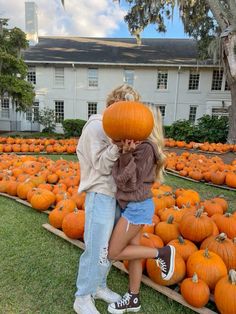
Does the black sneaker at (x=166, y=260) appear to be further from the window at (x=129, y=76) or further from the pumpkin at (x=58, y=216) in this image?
the window at (x=129, y=76)

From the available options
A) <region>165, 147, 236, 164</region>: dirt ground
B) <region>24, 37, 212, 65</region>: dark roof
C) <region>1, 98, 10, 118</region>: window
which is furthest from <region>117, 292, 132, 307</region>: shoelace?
<region>1, 98, 10, 118</region>: window

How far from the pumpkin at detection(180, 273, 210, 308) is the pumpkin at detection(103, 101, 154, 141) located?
123 centimetres

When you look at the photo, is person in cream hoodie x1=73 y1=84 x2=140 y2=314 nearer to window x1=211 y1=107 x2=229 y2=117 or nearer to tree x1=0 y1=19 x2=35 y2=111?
tree x1=0 y1=19 x2=35 y2=111

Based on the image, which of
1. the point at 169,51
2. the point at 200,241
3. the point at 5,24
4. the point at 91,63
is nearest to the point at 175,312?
the point at 200,241

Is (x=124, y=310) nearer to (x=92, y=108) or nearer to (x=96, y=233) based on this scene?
(x=96, y=233)

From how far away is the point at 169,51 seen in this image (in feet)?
72.4

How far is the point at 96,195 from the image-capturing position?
189cm

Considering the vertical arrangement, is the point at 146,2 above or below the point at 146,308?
above

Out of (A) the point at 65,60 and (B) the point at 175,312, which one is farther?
(A) the point at 65,60

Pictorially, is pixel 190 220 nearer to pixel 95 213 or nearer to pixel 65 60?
pixel 95 213

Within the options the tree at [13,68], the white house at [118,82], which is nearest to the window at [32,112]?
the white house at [118,82]

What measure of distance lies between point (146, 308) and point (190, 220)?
0.90 metres

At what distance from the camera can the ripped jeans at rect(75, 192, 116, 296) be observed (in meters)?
1.89

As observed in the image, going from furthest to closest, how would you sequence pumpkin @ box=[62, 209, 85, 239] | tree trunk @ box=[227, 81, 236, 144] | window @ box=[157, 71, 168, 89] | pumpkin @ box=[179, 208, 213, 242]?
window @ box=[157, 71, 168, 89], tree trunk @ box=[227, 81, 236, 144], pumpkin @ box=[62, 209, 85, 239], pumpkin @ box=[179, 208, 213, 242]
